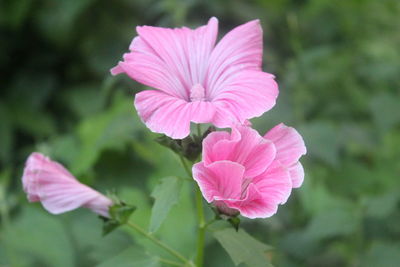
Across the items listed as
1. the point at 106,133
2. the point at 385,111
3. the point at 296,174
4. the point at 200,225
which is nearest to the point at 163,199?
the point at 200,225

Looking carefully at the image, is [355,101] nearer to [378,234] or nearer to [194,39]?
[378,234]

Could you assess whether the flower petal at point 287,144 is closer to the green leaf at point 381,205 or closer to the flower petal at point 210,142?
the flower petal at point 210,142

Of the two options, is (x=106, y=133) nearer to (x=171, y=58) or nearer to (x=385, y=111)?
(x=171, y=58)

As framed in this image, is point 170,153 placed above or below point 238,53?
below

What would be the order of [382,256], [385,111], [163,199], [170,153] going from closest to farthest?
[163,199] < [170,153] < [382,256] < [385,111]

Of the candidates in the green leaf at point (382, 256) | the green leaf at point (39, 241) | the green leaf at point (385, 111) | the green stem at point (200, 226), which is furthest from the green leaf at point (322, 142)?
the green stem at point (200, 226)

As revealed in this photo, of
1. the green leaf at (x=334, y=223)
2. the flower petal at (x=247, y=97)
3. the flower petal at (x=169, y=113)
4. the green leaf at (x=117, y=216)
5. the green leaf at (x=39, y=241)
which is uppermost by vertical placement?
the flower petal at (x=247, y=97)

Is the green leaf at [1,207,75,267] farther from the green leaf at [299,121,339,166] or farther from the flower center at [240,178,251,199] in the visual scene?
the green leaf at [299,121,339,166]
